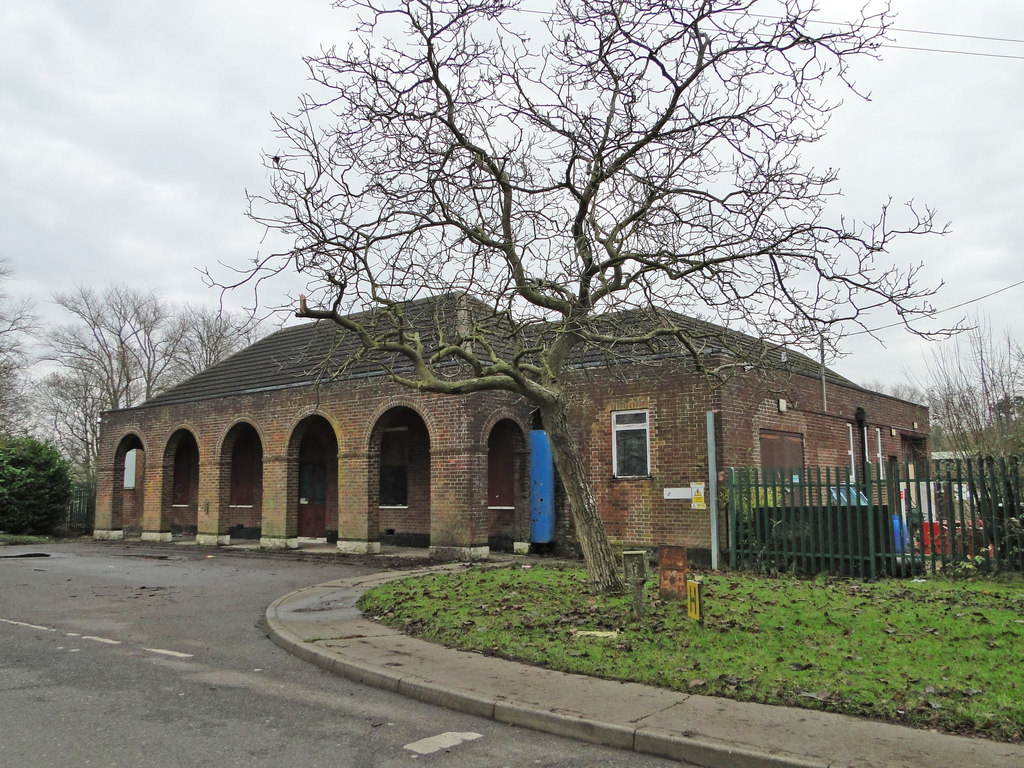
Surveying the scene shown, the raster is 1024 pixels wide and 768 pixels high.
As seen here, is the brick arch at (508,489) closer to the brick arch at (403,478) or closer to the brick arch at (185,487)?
the brick arch at (403,478)

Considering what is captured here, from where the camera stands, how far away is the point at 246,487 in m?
25.0

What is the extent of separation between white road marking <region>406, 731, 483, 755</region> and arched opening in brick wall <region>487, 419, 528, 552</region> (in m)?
12.7

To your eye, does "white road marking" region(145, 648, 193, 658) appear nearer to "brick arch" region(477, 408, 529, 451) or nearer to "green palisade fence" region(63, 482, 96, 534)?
"brick arch" region(477, 408, 529, 451)

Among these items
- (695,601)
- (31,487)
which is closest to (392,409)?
Result: (695,601)

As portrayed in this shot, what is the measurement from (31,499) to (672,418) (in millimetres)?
24370

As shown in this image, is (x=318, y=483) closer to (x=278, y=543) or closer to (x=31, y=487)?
(x=278, y=543)

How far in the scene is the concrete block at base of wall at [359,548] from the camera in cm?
1861

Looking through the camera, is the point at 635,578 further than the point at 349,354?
No

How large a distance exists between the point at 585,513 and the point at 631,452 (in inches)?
261

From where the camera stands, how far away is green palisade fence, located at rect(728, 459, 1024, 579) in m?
11.9

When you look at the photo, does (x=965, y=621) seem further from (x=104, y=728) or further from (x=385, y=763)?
(x=104, y=728)

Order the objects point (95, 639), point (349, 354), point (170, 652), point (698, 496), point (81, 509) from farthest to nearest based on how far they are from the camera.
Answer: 1. point (81, 509)
2. point (349, 354)
3. point (698, 496)
4. point (95, 639)
5. point (170, 652)

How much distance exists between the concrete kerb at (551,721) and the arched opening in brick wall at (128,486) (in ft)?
70.6

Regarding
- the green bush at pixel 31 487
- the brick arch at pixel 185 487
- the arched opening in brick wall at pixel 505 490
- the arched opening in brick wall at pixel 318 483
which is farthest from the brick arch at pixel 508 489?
the green bush at pixel 31 487
